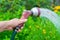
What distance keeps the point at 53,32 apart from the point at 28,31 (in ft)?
1.20

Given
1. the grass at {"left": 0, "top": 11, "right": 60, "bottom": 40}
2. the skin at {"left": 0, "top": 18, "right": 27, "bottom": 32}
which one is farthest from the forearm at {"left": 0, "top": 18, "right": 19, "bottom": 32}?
the grass at {"left": 0, "top": 11, "right": 60, "bottom": 40}

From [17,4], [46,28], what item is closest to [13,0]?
[17,4]

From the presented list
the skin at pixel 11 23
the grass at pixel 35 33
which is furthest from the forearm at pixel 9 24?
the grass at pixel 35 33

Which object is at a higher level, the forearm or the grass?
Answer: the forearm

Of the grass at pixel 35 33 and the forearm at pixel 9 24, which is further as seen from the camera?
the grass at pixel 35 33

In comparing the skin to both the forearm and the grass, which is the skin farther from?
the grass

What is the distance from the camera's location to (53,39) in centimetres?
363

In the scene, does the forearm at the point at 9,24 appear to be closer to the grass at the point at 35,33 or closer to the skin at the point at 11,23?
the skin at the point at 11,23

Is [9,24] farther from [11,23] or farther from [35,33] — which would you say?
[35,33]

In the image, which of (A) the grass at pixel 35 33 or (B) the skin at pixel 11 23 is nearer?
(B) the skin at pixel 11 23

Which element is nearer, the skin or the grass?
the skin

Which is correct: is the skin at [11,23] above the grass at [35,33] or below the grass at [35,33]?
above

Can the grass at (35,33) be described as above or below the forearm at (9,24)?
below

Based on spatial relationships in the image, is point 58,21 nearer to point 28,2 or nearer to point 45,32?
point 45,32
